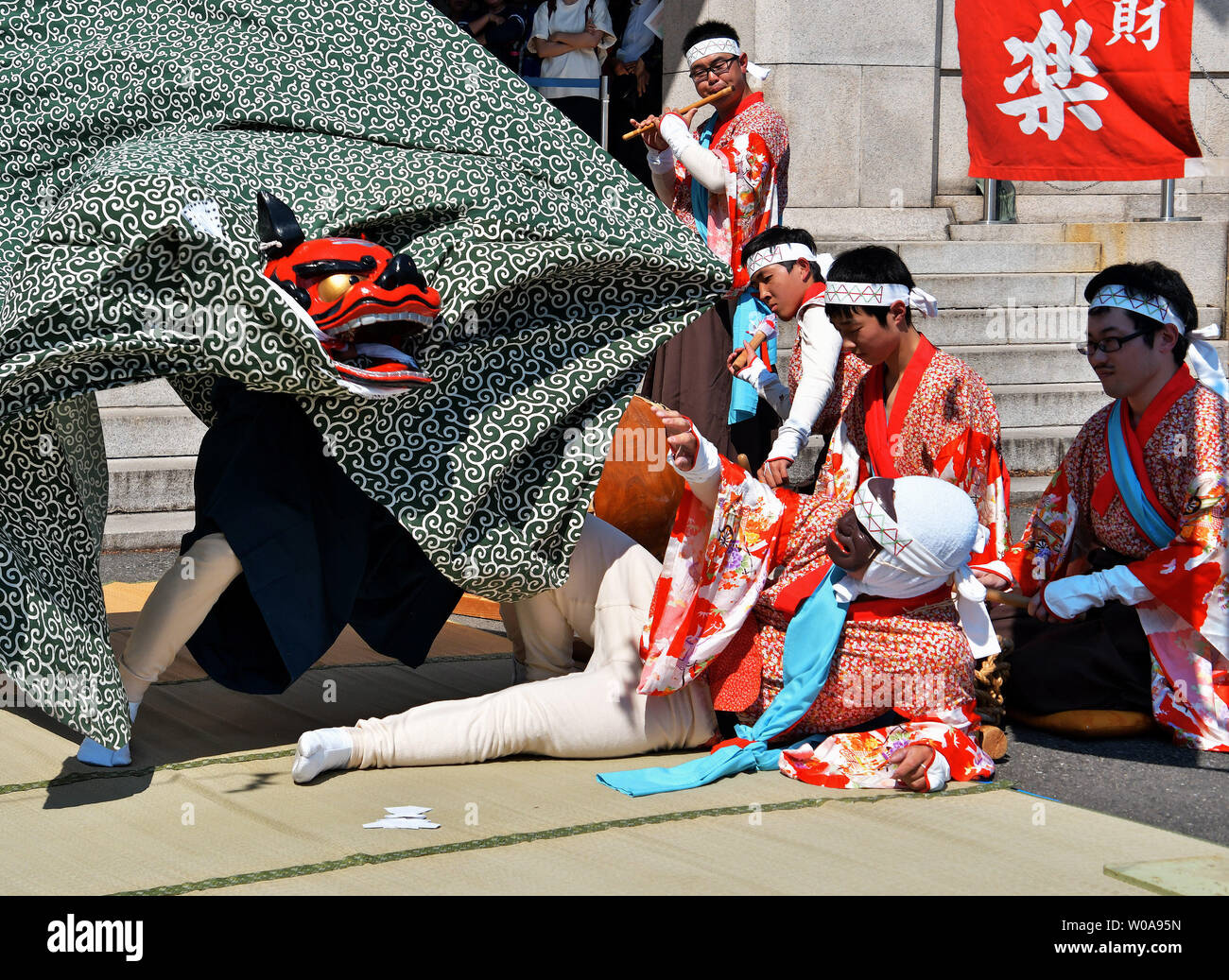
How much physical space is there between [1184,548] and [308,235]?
2578 millimetres

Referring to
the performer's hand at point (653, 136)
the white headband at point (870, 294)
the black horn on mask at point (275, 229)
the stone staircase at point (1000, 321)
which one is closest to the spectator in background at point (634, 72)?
the stone staircase at point (1000, 321)

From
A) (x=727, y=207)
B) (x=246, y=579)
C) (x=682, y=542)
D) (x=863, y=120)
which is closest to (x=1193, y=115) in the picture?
(x=863, y=120)

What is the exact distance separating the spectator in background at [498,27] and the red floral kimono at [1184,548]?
21.2ft

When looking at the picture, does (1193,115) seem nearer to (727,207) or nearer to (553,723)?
(727,207)

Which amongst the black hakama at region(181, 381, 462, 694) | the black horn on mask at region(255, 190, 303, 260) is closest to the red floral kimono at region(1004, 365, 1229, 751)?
the black hakama at region(181, 381, 462, 694)

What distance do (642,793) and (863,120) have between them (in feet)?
21.4

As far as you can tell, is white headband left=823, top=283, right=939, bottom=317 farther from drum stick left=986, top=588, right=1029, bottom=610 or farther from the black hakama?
the black hakama

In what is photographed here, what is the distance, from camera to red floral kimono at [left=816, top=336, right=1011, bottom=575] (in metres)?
4.54

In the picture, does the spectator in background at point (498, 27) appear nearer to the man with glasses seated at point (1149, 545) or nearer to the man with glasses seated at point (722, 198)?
the man with glasses seated at point (722, 198)

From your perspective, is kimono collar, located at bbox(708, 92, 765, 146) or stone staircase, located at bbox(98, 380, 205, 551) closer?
kimono collar, located at bbox(708, 92, 765, 146)

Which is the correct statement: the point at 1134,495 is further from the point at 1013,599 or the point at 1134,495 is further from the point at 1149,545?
the point at 1013,599

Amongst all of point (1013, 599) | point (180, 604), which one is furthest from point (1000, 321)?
point (180, 604)

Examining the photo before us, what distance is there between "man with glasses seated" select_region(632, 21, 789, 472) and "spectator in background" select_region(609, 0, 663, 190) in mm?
2937

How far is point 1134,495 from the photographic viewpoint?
4.49 meters
